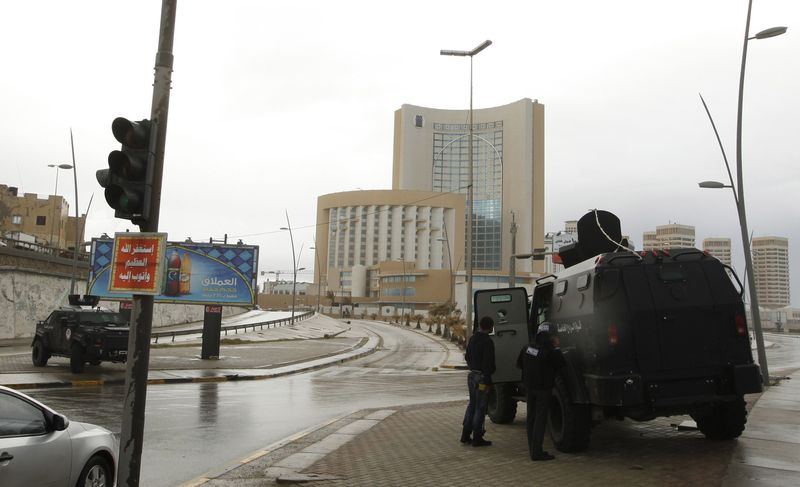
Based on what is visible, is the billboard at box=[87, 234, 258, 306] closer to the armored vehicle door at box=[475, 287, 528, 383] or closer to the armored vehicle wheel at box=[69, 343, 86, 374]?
the armored vehicle wheel at box=[69, 343, 86, 374]

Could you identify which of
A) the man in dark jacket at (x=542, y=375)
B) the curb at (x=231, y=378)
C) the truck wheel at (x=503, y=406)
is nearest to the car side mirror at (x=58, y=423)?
the man in dark jacket at (x=542, y=375)

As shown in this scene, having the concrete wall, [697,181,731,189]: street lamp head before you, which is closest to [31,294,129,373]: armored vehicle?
the concrete wall

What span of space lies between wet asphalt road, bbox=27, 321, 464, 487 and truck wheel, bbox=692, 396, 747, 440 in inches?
254

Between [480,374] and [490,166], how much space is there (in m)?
168

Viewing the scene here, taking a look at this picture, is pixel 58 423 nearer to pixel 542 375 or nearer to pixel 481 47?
pixel 542 375

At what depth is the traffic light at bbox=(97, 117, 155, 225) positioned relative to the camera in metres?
5.41

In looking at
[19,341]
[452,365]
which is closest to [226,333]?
[19,341]

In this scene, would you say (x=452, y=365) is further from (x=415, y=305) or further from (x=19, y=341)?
(x=415, y=305)

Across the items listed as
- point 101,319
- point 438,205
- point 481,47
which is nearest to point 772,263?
point 438,205

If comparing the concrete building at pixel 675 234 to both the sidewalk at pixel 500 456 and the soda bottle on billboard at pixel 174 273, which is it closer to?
the soda bottle on billboard at pixel 174 273

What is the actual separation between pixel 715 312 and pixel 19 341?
3391 cm

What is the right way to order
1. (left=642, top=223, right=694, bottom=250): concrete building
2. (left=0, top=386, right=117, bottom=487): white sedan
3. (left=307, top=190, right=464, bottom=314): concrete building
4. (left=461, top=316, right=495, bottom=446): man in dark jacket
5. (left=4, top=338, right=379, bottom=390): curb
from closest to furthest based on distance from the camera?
(left=0, top=386, right=117, bottom=487): white sedan → (left=461, top=316, right=495, bottom=446): man in dark jacket → (left=4, top=338, right=379, bottom=390): curb → (left=642, top=223, right=694, bottom=250): concrete building → (left=307, top=190, right=464, bottom=314): concrete building

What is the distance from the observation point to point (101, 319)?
19.3 meters

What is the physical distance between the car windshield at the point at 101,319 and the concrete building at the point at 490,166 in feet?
456
